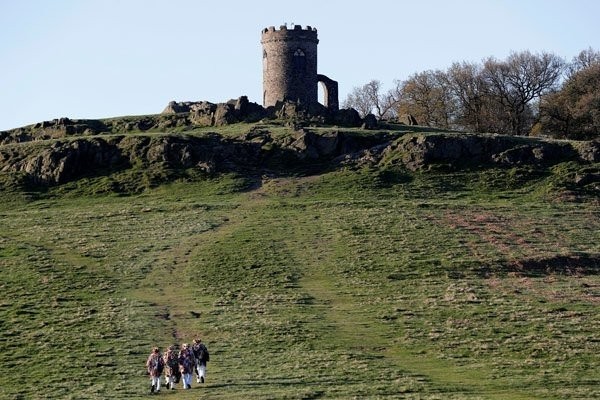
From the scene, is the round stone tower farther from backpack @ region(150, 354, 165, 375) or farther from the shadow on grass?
backpack @ region(150, 354, 165, 375)

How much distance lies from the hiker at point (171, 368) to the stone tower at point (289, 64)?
60.0 metres

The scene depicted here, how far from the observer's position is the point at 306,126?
93000 mm

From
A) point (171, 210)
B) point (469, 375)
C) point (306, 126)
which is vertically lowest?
point (469, 375)

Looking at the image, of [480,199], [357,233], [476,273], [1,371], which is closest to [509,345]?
[476,273]

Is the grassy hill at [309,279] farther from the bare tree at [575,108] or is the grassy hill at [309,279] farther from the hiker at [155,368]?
the bare tree at [575,108]

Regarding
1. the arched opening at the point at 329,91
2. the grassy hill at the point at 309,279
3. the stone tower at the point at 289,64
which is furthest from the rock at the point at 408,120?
the grassy hill at the point at 309,279

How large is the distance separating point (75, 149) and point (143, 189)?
778 cm

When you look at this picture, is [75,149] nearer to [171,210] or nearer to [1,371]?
[171,210]

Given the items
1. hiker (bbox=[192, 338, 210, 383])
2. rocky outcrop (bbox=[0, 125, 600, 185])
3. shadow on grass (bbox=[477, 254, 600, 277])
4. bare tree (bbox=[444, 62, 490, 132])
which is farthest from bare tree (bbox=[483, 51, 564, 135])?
hiker (bbox=[192, 338, 210, 383])

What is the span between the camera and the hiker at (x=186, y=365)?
38.6m

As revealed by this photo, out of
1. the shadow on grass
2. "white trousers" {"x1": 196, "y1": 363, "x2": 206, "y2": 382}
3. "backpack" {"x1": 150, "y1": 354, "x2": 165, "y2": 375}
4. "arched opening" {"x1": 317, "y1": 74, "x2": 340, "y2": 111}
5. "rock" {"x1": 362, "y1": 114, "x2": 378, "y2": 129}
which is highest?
"arched opening" {"x1": 317, "y1": 74, "x2": 340, "y2": 111}

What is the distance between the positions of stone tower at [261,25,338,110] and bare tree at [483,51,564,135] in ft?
64.7

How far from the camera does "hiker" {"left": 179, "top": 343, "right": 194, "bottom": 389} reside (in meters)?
38.6

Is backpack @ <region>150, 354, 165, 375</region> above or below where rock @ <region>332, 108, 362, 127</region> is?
below
